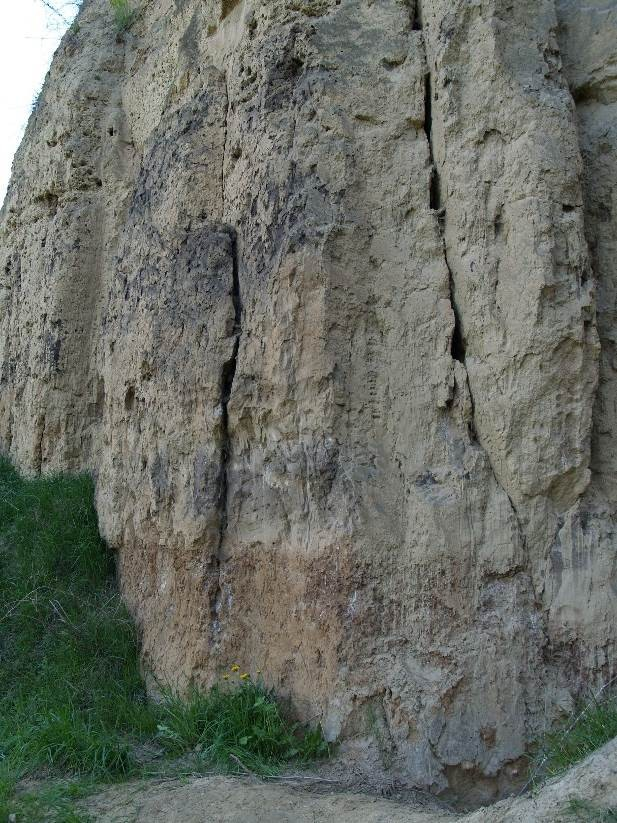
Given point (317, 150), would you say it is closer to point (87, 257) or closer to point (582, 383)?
point (582, 383)

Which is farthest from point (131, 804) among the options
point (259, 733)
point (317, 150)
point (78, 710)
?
point (317, 150)

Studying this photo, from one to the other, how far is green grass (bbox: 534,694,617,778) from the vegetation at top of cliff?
91cm

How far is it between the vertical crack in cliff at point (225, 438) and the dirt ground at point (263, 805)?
926mm

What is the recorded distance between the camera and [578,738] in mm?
3551

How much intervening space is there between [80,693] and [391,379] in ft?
7.42

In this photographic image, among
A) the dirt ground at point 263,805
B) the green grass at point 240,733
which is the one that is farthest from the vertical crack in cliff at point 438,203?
the dirt ground at point 263,805

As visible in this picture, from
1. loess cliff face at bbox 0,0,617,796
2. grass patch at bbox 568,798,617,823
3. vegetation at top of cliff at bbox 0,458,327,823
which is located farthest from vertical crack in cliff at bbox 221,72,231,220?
grass patch at bbox 568,798,617,823

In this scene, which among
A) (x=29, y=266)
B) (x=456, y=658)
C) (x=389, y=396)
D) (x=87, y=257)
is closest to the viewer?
(x=456, y=658)

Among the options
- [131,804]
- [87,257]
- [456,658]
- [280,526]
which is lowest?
[131,804]

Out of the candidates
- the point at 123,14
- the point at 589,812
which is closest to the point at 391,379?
the point at 589,812

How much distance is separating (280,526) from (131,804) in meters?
1.36

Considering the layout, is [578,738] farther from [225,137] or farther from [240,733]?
[225,137]

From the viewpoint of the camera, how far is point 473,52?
4387 mm

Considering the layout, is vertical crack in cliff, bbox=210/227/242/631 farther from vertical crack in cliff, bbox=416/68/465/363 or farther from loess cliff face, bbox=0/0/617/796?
vertical crack in cliff, bbox=416/68/465/363
